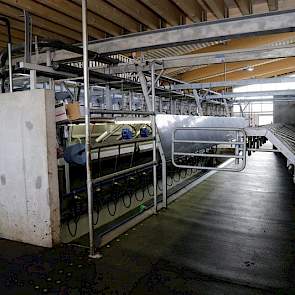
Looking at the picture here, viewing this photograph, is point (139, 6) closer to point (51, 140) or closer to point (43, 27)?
point (43, 27)

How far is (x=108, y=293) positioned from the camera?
5.68 feet

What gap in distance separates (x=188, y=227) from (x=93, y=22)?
7.50ft

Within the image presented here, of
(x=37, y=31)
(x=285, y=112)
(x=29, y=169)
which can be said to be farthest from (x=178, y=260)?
(x=285, y=112)

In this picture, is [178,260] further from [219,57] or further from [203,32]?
[219,57]

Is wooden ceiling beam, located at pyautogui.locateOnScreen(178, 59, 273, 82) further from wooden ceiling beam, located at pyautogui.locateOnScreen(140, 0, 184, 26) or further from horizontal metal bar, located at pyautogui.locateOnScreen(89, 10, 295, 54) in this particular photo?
horizontal metal bar, located at pyautogui.locateOnScreen(89, 10, 295, 54)

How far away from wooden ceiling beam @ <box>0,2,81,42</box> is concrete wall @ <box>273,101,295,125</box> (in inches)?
326

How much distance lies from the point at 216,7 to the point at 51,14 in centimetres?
165

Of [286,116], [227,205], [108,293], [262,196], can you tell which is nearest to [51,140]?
[108,293]

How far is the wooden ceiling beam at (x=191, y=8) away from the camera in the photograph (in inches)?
107

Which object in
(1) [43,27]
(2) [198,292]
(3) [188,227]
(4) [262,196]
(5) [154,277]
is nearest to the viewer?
(2) [198,292]

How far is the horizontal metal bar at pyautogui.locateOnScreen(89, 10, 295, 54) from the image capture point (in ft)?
7.19

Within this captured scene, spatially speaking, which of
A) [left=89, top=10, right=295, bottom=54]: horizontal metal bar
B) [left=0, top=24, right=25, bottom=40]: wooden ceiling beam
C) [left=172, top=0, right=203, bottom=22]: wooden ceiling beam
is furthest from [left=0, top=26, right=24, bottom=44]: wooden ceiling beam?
[left=172, top=0, right=203, bottom=22]: wooden ceiling beam

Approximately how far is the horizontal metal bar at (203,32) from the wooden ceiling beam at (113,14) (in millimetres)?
284

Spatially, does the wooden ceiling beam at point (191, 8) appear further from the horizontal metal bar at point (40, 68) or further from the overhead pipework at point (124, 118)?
the horizontal metal bar at point (40, 68)
